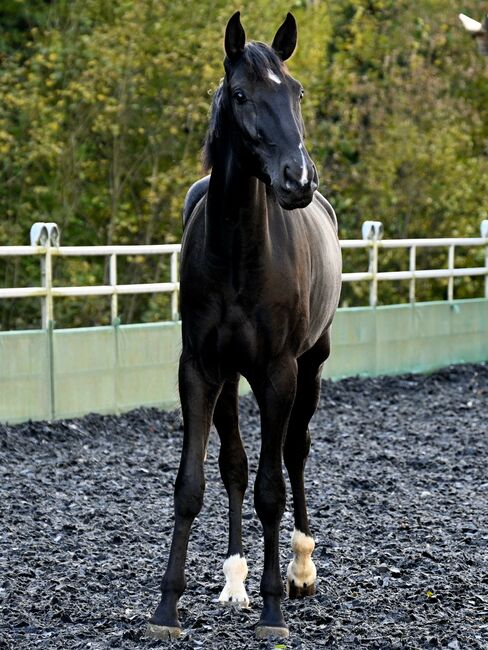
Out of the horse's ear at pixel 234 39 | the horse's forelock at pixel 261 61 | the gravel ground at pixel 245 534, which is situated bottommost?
the gravel ground at pixel 245 534

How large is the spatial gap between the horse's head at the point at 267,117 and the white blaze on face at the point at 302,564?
1639 millimetres

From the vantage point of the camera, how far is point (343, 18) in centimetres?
1956

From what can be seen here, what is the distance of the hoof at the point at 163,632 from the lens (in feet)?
14.0

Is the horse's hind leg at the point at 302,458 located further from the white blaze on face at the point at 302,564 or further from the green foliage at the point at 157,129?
the green foliage at the point at 157,129

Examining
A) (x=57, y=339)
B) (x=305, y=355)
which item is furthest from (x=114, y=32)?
(x=305, y=355)

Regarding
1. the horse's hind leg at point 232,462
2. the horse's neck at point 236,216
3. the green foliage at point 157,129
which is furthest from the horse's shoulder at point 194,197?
the green foliage at point 157,129

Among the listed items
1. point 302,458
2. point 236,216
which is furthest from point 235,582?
point 236,216

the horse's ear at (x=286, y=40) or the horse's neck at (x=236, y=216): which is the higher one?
the horse's ear at (x=286, y=40)

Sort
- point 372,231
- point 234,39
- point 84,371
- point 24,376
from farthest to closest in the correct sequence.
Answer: point 372,231 < point 84,371 < point 24,376 < point 234,39

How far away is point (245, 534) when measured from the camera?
5.86 meters

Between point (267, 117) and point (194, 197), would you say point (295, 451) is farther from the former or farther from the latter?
point (267, 117)

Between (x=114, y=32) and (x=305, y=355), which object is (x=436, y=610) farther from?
(x=114, y=32)

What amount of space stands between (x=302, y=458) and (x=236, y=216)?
1.36 m

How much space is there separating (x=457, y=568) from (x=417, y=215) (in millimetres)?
12685
